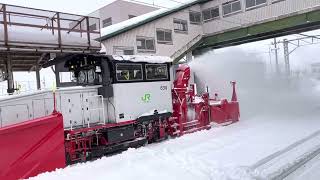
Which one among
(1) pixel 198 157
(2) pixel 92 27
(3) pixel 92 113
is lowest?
(1) pixel 198 157

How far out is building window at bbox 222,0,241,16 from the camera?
27.0 metres

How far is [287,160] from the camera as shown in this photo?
7.89 m

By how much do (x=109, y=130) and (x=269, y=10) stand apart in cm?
1914

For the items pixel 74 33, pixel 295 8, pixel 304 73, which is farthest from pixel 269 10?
pixel 304 73

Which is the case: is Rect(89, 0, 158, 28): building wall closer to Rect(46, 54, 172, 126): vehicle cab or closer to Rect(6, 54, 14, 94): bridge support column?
Rect(6, 54, 14, 94): bridge support column

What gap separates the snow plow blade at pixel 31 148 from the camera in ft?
23.2

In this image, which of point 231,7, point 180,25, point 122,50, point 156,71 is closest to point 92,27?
point 156,71

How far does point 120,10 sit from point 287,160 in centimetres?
3932

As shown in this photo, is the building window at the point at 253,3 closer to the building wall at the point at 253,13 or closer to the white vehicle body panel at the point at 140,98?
the building wall at the point at 253,13

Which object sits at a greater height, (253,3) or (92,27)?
(253,3)

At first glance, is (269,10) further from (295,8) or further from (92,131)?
(92,131)

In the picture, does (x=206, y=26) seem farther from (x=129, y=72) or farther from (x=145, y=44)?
(x=129, y=72)

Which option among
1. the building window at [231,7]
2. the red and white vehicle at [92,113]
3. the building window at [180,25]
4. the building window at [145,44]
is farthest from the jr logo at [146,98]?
the building window at [231,7]

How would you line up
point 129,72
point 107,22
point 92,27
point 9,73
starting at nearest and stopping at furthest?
point 129,72 → point 9,73 → point 92,27 → point 107,22
